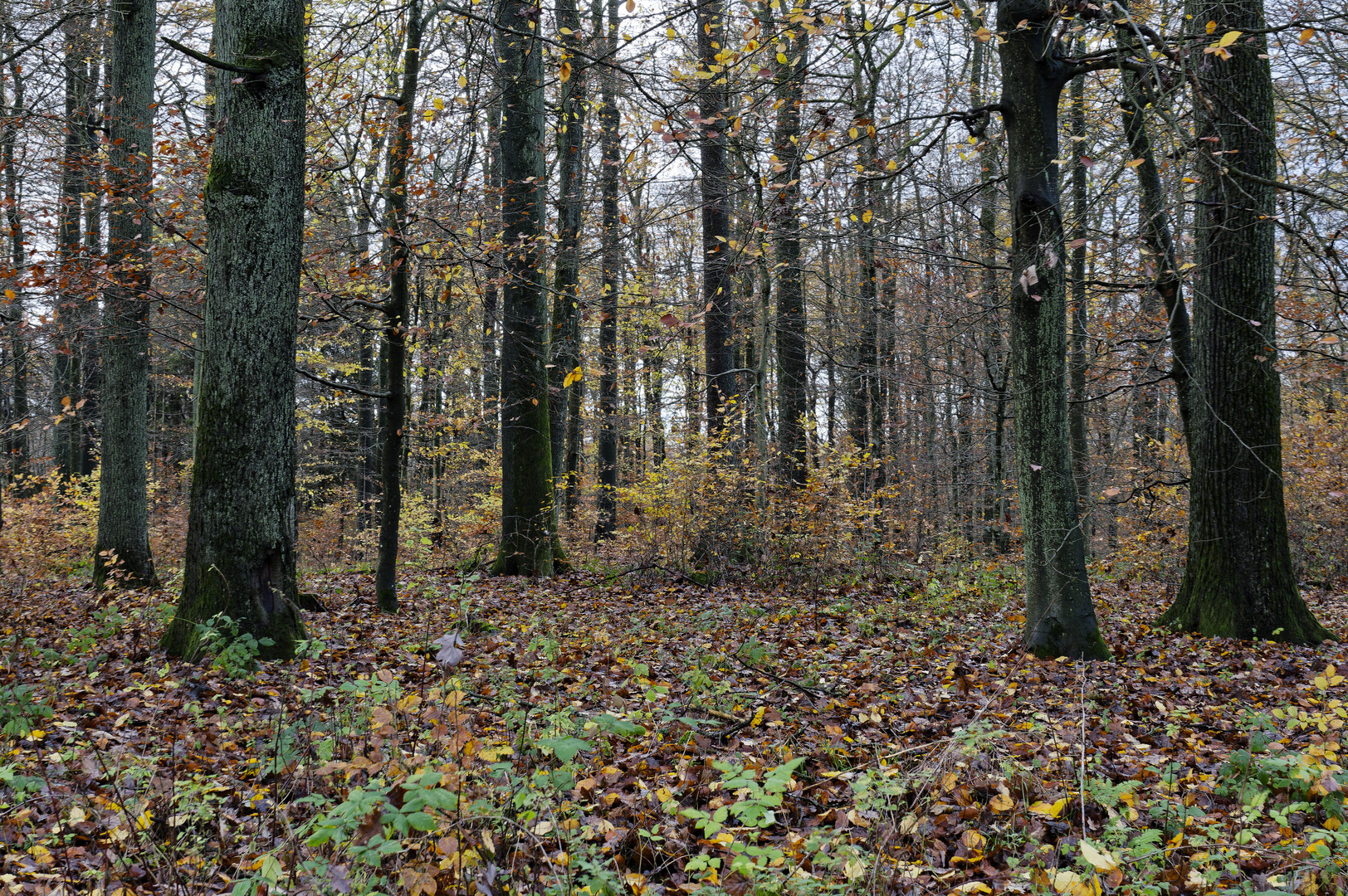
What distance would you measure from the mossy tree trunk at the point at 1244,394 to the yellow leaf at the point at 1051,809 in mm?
4966

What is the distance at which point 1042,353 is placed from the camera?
19.6ft

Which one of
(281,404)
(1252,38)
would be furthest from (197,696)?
(1252,38)

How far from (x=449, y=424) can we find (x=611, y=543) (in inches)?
214

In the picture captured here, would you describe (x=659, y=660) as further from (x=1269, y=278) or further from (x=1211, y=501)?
(x=1269, y=278)

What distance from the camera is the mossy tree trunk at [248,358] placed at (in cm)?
550

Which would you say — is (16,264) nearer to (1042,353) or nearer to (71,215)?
(71,215)

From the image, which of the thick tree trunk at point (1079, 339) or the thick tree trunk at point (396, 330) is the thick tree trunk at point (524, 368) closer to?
the thick tree trunk at point (396, 330)

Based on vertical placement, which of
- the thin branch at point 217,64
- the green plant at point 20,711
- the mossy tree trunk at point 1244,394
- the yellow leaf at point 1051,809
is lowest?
the yellow leaf at point 1051,809

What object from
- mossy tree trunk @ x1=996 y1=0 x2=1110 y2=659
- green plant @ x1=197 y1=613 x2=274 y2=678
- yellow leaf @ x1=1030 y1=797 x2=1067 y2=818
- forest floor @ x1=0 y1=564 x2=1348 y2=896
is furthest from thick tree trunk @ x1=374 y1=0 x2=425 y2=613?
yellow leaf @ x1=1030 y1=797 x2=1067 y2=818

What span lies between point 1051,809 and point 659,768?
1.76 meters

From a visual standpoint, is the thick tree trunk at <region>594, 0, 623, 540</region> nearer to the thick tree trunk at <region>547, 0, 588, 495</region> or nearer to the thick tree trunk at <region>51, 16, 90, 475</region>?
the thick tree trunk at <region>547, 0, 588, 495</region>

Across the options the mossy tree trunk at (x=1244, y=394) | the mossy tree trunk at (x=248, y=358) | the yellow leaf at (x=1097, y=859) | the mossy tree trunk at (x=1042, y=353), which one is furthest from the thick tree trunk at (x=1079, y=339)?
the mossy tree trunk at (x=248, y=358)

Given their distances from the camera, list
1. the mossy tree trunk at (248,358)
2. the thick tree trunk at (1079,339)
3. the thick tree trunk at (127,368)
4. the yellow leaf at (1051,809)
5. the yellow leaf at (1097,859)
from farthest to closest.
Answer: the thick tree trunk at (1079,339)
the thick tree trunk at (127,368)
the mossy tree trunk at (248,358)
the yellow leaf at (1051,809)
the yellow leaf at (1097,859)

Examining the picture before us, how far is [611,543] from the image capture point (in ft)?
45.3
